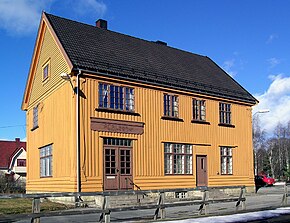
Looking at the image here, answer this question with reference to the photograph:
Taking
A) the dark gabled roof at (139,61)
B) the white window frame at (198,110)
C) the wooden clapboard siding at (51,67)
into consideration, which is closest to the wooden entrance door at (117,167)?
the dark gabled roof at (139,61)

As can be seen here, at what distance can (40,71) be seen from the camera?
2678cm

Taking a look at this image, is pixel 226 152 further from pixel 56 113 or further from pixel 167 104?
pixel 56 113

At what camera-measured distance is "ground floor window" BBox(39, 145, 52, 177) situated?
23.8 metres

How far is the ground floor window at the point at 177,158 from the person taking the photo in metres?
24.3

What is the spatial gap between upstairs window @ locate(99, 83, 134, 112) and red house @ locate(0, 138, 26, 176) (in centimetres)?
3837

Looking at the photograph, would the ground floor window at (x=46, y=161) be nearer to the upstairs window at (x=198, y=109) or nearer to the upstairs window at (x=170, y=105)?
the upstairs window at (x=170, y=105)

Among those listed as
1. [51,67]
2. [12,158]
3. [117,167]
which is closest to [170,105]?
[117,167]

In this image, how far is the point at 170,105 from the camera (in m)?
25.0

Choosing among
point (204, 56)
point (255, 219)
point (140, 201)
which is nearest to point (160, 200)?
point (255, 219)

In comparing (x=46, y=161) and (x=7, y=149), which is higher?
(x=7, y=149)

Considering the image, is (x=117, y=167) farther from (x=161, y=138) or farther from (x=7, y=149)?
(x=7, y=149)

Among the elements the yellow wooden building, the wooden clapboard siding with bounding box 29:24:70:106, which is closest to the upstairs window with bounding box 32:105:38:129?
the yellow wooden building

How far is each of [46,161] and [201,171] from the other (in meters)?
9.37

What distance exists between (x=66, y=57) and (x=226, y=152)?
41.9ft
